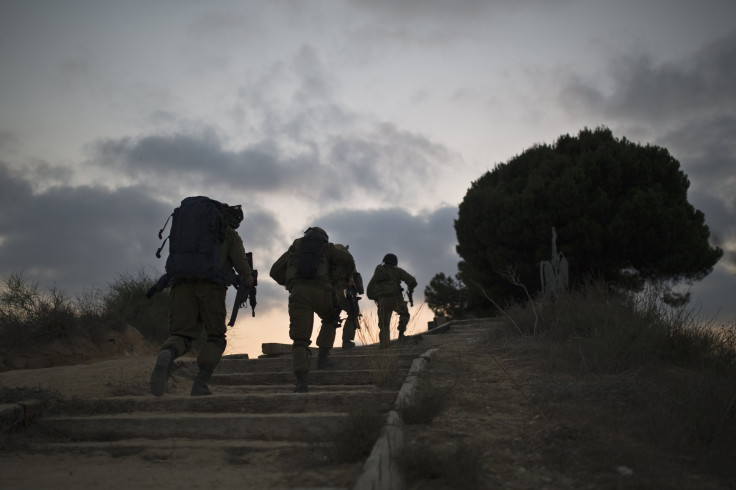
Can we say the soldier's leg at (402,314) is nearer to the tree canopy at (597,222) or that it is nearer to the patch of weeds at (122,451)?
the patch of weeds at (122,451)

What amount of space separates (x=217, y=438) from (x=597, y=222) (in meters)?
18.0

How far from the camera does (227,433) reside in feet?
15.5

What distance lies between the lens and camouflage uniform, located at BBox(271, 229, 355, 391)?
6228mm

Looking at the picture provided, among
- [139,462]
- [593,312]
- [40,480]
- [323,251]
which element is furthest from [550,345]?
[40,480]

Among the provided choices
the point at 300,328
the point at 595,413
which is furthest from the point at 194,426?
the point at 595,413

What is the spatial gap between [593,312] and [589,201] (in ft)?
46.7

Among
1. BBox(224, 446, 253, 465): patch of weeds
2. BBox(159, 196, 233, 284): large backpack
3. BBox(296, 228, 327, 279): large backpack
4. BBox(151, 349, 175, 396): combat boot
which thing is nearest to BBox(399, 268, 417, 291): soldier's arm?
BBox(296, 228, 327, 279): large backpack

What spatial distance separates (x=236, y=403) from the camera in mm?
5328

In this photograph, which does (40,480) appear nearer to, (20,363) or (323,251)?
(323,251)

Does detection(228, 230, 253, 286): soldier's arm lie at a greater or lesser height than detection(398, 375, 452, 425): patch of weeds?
greater

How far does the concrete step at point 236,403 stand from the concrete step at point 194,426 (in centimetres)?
28

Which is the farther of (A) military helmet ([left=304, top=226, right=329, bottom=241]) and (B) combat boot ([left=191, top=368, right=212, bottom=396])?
(A) military helmet ([left=304, top=226, right=329, bottom=241])

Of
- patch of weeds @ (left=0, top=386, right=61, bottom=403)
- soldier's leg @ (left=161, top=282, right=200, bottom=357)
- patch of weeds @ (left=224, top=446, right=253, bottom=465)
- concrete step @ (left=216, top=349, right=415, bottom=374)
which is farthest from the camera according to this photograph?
concrete step @ (left=216, top=349, right=415, bottom=374)

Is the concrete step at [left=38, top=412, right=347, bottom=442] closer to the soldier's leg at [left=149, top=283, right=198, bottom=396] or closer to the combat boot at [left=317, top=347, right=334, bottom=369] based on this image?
the soldier's leg at [left=149, top=283, right=198, bottom=396]
